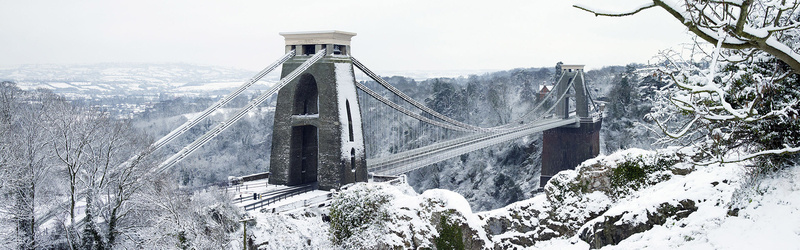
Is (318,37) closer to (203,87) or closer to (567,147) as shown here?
(567,147)

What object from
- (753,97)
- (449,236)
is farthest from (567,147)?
(753,97)

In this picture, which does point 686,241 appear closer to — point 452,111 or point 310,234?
point 310,234

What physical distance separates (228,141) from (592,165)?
1841 inches

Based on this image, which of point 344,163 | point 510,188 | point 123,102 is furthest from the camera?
point 123,102

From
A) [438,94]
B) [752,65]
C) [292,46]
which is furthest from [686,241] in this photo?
[438,94]

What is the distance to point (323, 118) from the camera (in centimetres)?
2083

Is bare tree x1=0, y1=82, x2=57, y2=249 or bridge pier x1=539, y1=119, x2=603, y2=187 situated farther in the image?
bridge pier x1=539, y1=119, x2=603, y2=187

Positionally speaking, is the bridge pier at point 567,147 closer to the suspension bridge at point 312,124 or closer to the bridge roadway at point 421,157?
the bridge roadway at point 421,157

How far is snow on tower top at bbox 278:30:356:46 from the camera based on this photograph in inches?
826


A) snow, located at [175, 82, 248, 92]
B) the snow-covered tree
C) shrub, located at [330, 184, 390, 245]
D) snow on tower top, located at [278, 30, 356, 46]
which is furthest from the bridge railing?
snow, located at [175, 82, 248, 92]

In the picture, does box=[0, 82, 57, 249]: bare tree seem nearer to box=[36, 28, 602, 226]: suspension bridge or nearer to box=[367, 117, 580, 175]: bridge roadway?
box=[36, 28, 602, 226]: suspension bridge

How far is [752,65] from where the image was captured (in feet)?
22.2

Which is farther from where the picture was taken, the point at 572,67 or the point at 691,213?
the point at 572,67

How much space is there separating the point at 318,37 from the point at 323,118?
2.86 meters
